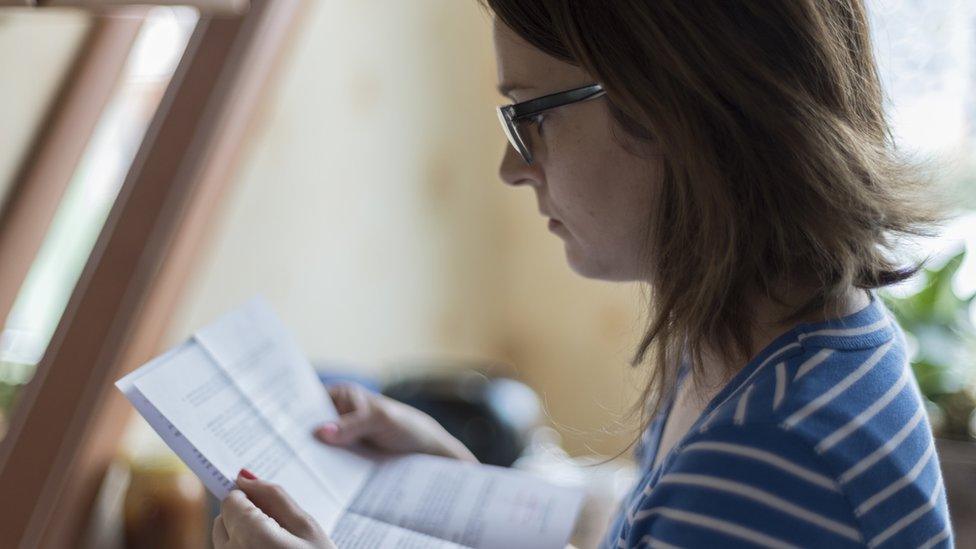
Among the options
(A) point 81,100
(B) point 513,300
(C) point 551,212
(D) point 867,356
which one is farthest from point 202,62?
(B) point 513,300

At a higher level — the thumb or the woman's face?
the woman's face

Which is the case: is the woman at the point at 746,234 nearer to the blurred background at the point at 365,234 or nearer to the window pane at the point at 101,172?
the blurred background at the point at 365,234

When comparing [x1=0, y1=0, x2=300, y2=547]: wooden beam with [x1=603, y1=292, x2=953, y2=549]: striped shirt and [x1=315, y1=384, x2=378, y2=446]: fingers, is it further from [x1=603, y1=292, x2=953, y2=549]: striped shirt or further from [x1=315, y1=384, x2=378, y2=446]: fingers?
[x1=603, y1=292, x2=953, y2=549]: striped shirt

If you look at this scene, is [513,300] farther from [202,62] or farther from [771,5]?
[771,5]

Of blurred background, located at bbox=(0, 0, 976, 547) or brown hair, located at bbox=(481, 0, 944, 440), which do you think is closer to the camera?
brown hair, located at bbox=(481, 0, 944, 440)

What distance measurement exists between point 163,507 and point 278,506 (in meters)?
0.31

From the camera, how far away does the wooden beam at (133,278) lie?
0.81m

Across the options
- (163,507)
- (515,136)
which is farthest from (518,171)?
(163,507)

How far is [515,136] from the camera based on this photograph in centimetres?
77

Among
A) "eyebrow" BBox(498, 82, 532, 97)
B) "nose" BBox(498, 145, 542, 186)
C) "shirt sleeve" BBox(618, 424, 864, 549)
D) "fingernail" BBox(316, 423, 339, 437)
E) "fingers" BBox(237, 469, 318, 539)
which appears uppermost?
"eyebrow" BBox(498, 82, 532, 97)

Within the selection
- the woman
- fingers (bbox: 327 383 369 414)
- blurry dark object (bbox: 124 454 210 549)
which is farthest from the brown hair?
blurry dark object (bbox: 124 454 210 549)

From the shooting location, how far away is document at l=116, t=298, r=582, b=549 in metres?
0.76

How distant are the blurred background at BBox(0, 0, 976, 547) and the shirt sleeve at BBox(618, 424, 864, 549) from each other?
9.8 inches

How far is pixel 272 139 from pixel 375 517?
3.59 ft
